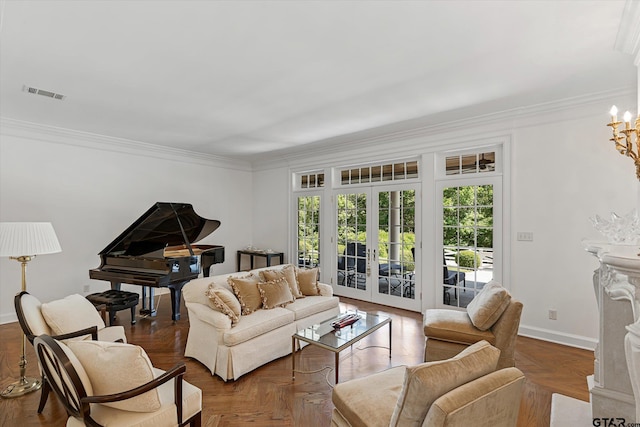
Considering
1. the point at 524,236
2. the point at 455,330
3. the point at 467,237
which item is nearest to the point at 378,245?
the point at 467,237

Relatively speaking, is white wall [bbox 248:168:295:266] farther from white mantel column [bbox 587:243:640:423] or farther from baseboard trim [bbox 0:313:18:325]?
white mantel column [bbox 587:243:640:423]

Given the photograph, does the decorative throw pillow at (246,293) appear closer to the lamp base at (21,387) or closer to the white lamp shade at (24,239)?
the white lamp shade at (24,239)

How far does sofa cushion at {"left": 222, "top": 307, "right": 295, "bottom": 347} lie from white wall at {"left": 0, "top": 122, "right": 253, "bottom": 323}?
358 cm

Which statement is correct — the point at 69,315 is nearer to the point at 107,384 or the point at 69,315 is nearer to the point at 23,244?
the point at 23,244

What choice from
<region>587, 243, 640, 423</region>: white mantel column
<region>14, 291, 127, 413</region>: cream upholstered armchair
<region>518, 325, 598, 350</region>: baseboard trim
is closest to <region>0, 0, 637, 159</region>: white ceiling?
<region>587, 243, 640, 423</region>: white mantel column

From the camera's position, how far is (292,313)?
11.4 ft

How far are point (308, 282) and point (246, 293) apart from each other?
987mm

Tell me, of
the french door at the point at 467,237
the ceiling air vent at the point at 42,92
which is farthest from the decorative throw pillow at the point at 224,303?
the french door at the point at 467,237

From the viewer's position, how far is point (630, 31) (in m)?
2.14

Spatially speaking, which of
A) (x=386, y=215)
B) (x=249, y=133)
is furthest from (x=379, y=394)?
(x=249, y=133)

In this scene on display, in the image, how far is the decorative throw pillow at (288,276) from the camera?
12.4 ft

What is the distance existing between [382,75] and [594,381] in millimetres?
2956

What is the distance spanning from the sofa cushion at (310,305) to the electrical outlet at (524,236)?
8.12 ft

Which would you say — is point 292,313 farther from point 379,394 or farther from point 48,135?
point 48,135
